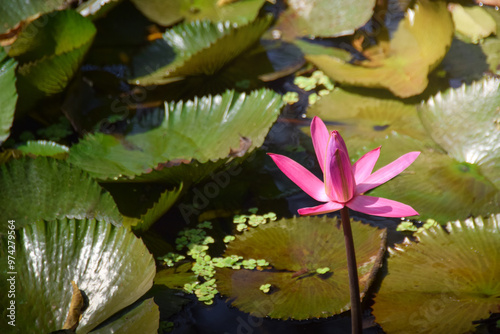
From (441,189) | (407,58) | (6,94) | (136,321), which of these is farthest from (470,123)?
(6,94)

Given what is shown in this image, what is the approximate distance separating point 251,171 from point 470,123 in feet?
2.94

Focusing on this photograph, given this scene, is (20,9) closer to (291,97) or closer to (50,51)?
(50,51)

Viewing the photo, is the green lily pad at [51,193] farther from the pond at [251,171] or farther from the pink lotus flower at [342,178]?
the pink lotus flower at [342,178]

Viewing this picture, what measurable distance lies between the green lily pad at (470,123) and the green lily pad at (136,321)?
124 cm

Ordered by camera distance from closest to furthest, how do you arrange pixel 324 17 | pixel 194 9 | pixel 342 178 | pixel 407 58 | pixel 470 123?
1. pixel 342 178
2. pixel 470 123
3. pixel 407 58
4. pixel 324 17
5. pixel 194 9

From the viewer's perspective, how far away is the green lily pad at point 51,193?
1.62 metres

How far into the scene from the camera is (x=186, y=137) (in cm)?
203

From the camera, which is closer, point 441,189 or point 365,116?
point 441,189

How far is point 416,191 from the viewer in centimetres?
178

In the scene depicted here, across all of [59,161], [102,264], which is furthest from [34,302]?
[59,161]

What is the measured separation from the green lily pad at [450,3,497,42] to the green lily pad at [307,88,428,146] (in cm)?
77

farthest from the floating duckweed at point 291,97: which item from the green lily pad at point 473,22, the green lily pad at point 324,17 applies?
the green lily pad at point 473,22

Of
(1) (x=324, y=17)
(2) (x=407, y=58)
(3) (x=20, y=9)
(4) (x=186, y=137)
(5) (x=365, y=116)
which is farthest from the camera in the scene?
(1) (x=324, y=17)

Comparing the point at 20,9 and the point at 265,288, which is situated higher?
the point at 20,9
